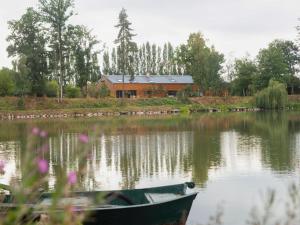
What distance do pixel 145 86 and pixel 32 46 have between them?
2382cm

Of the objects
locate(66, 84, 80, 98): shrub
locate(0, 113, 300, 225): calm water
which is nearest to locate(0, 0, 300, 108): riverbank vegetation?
locate(66, 84, 80, 98): shrub

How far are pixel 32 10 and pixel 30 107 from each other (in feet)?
44.7

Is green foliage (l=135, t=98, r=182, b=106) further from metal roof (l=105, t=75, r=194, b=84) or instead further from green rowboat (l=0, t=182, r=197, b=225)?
green rowboat (l=0, t=182, r=197, b=225)

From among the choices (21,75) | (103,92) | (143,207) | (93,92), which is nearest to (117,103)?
(103,92)

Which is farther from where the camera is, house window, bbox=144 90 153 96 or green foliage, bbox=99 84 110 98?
house window, bbox=144 90 153 96

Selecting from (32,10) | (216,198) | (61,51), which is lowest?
(216,198)

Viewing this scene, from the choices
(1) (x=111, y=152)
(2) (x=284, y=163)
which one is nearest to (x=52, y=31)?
(1) (x=111, y=152)

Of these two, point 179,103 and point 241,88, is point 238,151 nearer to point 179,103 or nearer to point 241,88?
point 179,103

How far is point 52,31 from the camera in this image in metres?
62.7

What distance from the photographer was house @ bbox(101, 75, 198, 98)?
7888 cm

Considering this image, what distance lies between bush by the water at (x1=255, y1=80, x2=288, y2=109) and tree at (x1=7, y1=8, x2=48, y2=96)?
29677 millimetres

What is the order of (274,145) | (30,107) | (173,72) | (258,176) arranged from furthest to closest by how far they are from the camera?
→ 1. (173,72)
2. (30,107)
3. (274,145)
4. (258,176)

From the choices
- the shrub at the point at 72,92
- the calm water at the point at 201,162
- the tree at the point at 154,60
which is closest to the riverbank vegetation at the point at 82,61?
the shrub at the point at 72,92

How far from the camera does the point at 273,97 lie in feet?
221
